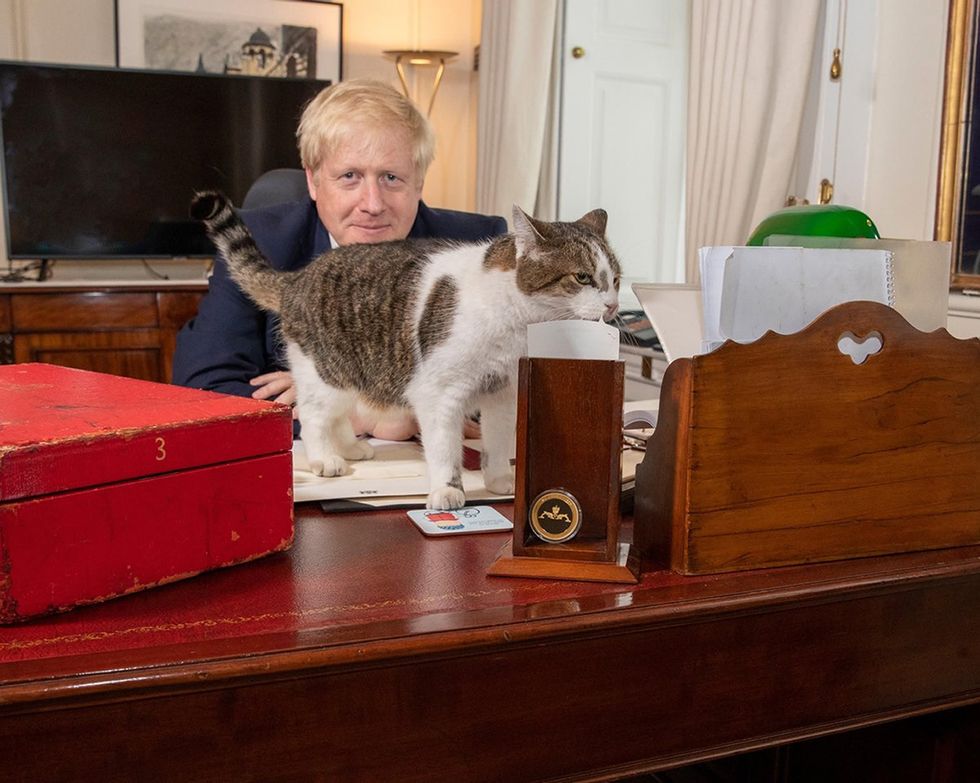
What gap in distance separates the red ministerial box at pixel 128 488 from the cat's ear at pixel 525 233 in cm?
40

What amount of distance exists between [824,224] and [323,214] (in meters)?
1.09

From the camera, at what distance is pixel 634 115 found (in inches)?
132

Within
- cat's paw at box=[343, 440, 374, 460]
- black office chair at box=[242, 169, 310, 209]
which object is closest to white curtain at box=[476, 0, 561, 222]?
black office chair at box=[242, 169, 310, 209]

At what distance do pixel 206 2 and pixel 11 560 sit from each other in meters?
3.76

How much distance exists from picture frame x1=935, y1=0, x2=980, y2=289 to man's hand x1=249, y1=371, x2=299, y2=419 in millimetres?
1289

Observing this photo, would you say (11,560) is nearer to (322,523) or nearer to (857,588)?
(322,523)

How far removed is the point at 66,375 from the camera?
3.05 feet

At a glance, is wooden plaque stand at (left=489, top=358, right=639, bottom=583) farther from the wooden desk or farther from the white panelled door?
the white panelled door

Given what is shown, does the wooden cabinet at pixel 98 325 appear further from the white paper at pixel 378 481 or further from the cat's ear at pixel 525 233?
the cat's ear at pixel 525 233

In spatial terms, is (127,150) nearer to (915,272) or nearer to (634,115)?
(634,115)

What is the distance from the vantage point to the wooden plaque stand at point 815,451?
753mm

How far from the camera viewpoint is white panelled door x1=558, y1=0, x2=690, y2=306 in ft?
10.9

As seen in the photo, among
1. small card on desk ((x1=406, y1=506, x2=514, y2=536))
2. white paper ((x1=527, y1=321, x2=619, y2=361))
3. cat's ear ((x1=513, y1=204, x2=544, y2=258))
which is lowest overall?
small card on desk ((x1=406, y1=506, x2=514, y2=536))

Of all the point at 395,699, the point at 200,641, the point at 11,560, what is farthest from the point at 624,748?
the point at 11,560
